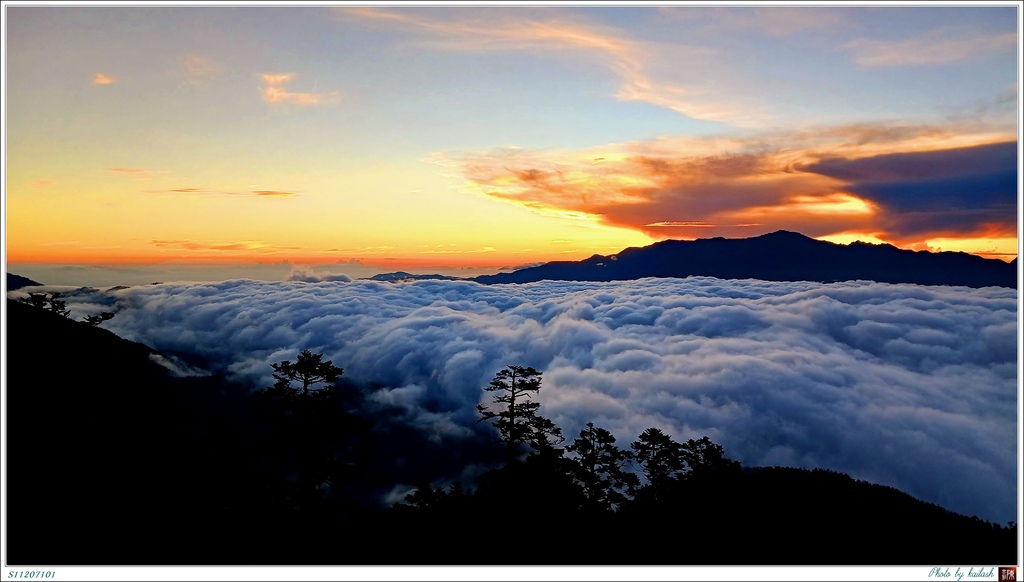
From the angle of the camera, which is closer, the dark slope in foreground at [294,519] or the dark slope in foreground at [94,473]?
the dark slope in foreground at [94,473]

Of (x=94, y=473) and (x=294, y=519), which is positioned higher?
(x=94, y=473)

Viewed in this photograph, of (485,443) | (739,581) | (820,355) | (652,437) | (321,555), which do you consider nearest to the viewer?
(739,581)

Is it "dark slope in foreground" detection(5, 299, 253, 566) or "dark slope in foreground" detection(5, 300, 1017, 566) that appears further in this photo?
"dark slope in foreground" detection(5, 300, 1017, 566)

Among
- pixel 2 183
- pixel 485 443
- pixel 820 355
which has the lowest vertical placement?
pixel 485 443

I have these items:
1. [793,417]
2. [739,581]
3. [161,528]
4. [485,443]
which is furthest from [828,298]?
[161,528]

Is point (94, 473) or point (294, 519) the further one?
point (294, 519)

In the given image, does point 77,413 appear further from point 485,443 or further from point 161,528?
point 485,443

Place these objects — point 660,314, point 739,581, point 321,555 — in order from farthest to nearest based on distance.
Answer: point 660,314, point 321,555, point 739,581

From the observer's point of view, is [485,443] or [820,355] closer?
[820,355]
